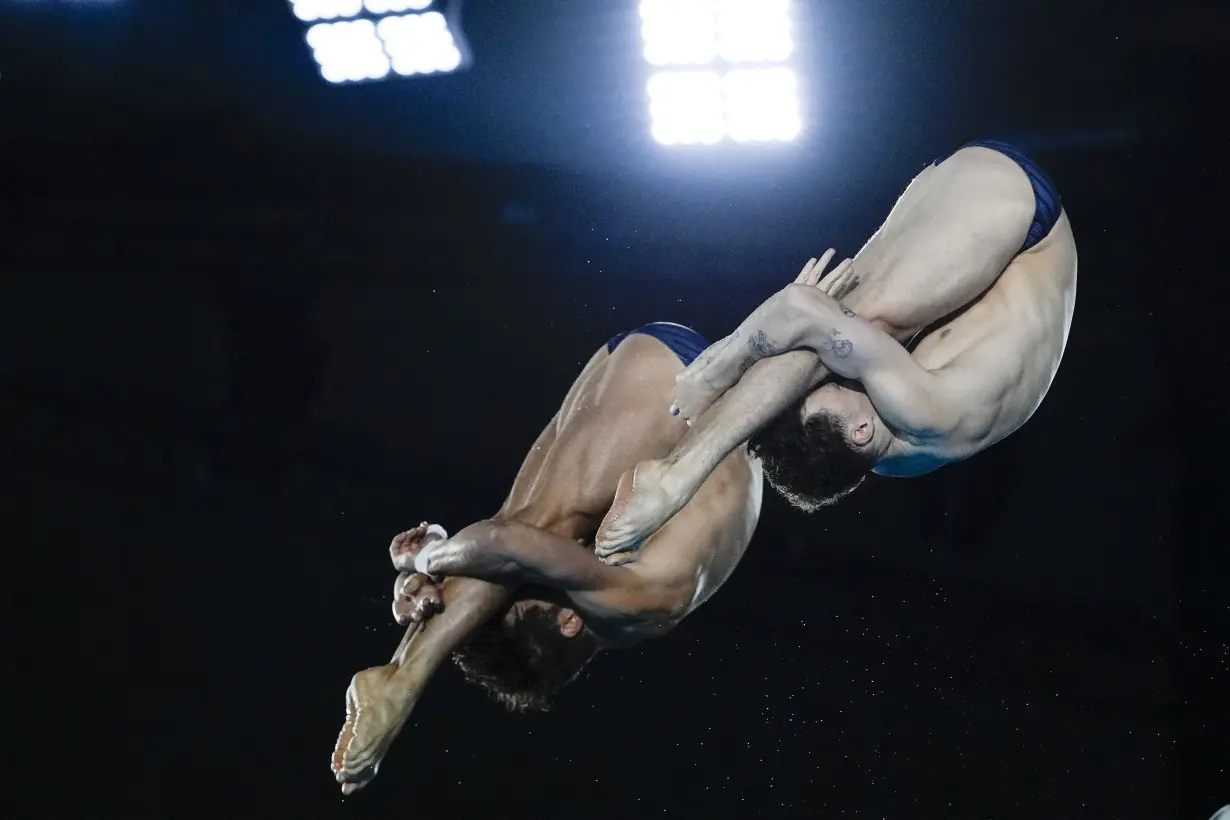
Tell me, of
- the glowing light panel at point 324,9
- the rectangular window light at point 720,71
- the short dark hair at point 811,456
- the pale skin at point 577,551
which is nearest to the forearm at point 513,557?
the pale skin at point 577,551

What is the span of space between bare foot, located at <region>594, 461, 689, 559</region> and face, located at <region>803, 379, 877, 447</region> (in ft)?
1.44

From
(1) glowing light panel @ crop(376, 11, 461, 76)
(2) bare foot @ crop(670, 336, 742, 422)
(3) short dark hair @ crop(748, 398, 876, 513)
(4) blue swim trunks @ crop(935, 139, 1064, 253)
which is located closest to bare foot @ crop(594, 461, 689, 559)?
(2) bare foot @ crop(670, 336, 742, 422)

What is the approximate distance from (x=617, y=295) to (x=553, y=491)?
1.51 m

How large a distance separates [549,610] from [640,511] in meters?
0.62

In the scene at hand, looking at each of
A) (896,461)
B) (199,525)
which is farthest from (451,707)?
(896,461)

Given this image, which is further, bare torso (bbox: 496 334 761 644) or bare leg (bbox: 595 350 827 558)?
bare torso (bbox: 496 334 761 644)

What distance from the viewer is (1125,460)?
14.3 feet

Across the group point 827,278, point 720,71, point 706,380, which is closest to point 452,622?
point 706,380

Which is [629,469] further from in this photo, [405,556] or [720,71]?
A: [720,71]

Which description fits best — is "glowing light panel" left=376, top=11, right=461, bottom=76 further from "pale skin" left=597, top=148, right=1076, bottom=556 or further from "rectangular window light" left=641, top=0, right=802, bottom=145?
"pale skin" left=597, top=148, right=1076, bottom=556

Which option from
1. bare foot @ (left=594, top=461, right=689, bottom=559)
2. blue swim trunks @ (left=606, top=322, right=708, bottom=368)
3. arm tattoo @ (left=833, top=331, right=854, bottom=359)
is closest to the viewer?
bare foot @ (left=594, top=461, right=689, bottom=559)

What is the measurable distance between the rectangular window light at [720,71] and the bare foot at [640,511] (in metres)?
2.17

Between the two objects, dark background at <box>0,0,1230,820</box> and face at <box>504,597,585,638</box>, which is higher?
face at <box>504,597,585,638</box>

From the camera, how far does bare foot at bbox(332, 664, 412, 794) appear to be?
2688mm
